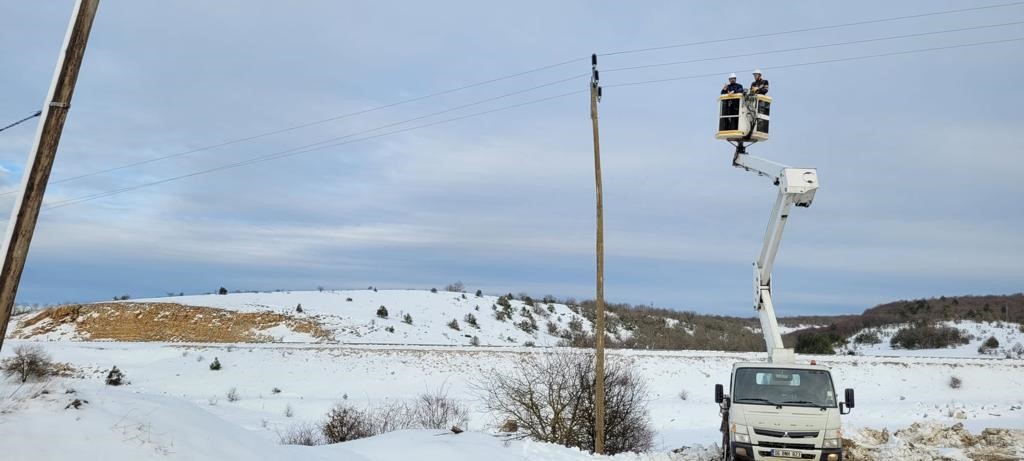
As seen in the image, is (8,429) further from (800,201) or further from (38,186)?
(800,201)

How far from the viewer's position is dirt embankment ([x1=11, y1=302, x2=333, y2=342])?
4338 cm

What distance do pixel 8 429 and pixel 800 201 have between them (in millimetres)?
13884

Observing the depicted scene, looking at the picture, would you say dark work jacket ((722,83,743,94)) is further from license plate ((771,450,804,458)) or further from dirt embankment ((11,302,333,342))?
dirt embankment ((11,302,333,342))

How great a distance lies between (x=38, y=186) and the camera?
702 cm

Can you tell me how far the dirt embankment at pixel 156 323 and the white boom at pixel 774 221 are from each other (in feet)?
104

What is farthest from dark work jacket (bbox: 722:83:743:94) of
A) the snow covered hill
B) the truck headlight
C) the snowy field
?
the snow covered hill

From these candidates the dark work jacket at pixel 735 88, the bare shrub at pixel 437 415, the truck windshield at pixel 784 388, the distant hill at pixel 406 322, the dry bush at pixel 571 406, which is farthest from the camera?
the distant hill at pixel 406 322

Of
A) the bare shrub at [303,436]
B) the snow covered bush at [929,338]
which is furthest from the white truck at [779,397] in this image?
the snow covered bush at [929,338]

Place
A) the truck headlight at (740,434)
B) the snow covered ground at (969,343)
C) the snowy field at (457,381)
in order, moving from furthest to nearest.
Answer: the snow covered ground at (969,343)
the snowy field at (457,381)
the truck headlight at (740,434)

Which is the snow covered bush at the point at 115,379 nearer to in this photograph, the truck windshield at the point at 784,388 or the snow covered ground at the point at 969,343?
the truck windshield at the point at 784,388

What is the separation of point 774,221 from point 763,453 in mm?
5335

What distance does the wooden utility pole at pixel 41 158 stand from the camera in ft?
22.7

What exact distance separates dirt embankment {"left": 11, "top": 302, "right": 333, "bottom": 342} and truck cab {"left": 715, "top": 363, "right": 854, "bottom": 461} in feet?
109

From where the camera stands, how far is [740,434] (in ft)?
44.0
